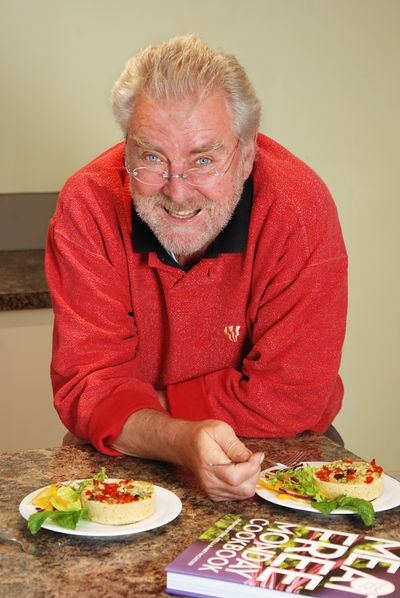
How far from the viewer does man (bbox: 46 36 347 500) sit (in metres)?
1.82

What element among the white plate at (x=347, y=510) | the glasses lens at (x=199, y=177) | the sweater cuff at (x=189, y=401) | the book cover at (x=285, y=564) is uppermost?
the glasses lens at (x=199, y=177)

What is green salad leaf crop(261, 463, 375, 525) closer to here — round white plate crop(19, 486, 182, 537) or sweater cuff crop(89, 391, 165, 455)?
round white plate crop(19, 486, 182, 537)

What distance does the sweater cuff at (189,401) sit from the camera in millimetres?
1924

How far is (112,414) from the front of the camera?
1817 millimetres

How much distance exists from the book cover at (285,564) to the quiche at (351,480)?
0.12 meters

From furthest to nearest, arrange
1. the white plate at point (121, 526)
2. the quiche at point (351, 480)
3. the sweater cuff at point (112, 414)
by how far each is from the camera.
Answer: the sweater cuff at point (112, 414), the quiche at point (351, 480), the white plate at point (121, 526)

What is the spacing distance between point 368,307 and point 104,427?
193 cm

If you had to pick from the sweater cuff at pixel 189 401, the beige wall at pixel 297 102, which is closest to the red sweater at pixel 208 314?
the sweater cuff at pixel 189 401

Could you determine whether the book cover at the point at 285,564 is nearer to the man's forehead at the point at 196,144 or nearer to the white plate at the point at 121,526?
the white plate at the point at 121,526

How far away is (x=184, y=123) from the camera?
1792 mm

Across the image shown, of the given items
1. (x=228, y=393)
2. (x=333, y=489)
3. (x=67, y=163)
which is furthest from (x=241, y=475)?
(x=67, y=163)

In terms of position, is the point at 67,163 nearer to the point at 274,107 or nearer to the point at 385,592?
the point at 274,107

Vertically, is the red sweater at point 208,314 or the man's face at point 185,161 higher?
the man's face at point 185,161

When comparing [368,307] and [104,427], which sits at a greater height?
[104,427]
